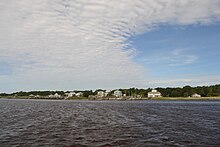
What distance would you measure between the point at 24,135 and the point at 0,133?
2875 mm

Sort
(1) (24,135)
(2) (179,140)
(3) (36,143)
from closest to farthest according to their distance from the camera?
(3) (36,143) < (2) (179,140) < (1) (24,135)

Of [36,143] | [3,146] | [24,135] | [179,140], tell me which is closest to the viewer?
[3,146]

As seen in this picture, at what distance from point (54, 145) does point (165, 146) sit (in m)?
8.38

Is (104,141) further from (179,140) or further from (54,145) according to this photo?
(179,140)

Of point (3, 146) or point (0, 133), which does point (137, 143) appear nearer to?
point (3, 146)

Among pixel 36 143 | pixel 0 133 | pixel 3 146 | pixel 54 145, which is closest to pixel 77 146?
pixel 54 145

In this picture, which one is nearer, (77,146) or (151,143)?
(77,146)

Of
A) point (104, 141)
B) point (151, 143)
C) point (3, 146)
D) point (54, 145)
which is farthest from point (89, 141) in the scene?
point (3, 146)

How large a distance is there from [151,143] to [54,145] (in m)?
7.58

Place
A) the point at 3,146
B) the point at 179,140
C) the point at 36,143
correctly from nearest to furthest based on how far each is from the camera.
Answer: the point at 3,146
the point at 36,143
the point at 179,140

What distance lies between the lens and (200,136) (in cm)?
2608

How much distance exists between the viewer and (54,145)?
20688 mm

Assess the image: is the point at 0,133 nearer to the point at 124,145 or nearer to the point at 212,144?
the point at 124,145

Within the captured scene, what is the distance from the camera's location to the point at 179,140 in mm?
23500
